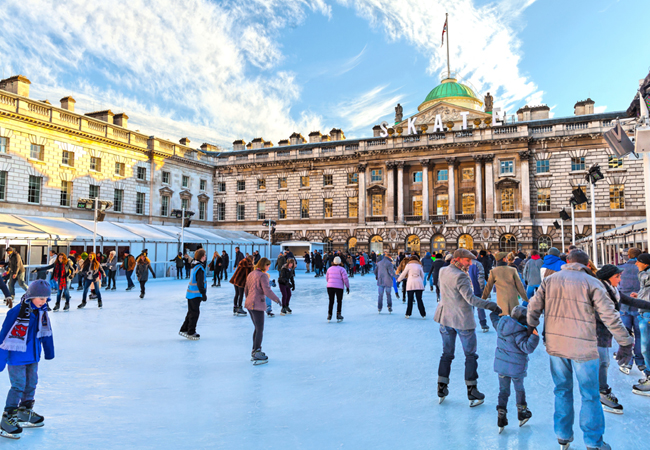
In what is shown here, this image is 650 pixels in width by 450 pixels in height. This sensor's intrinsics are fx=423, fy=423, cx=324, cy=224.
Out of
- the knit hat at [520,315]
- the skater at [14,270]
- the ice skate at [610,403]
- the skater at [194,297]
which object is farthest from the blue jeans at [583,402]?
the skater at [14,270]

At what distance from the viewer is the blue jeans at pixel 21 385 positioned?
13.8 ft

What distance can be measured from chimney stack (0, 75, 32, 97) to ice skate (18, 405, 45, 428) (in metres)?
34.2

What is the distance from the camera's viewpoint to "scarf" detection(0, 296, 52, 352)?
416 cm

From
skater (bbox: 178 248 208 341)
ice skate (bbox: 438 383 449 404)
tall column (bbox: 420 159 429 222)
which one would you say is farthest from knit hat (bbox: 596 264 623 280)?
tall column (bbox: 420 159 429 222)

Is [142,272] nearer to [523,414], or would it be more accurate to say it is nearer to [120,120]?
[523,414]

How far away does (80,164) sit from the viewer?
32750 mm

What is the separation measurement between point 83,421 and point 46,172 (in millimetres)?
31705

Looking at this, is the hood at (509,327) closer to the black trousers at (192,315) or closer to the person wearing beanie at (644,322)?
the person wearing beanie at (644,322)

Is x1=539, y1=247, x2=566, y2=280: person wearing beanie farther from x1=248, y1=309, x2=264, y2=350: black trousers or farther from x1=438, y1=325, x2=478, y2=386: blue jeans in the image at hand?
x1=248, y1=309, x2=264, y2=350: black trousers

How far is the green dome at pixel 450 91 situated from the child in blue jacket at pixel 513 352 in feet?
166

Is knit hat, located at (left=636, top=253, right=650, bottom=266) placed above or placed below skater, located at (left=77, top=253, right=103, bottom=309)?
above

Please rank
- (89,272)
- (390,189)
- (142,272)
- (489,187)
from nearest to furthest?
1. (89,272)
2. (142,272)
3. (489,187)
4. (390,189)

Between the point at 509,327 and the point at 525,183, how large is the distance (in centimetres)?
3741

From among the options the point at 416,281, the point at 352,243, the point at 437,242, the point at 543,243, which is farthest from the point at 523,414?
the point at 352,243
